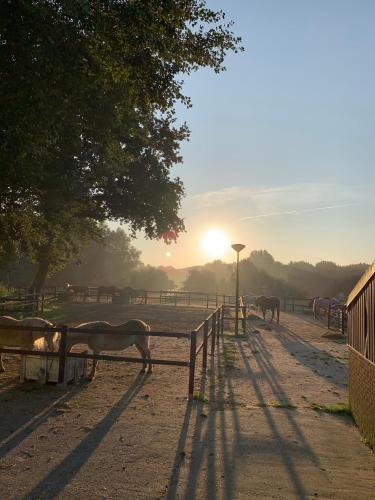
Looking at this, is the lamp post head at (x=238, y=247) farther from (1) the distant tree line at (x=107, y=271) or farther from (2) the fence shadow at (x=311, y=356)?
(1) the distant tree line at (x=107, y=271)

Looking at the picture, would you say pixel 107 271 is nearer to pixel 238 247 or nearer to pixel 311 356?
pixel 238 247

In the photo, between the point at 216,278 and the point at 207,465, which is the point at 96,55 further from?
the point at 216,278

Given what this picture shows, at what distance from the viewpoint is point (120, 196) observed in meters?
25.8

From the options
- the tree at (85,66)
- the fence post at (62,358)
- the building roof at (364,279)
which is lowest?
the fence post at (62,358)

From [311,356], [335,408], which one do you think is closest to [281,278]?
[311,356]

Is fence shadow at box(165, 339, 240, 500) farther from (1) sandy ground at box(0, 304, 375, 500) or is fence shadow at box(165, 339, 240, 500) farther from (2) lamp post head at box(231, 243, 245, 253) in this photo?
(2) lamp post head at box(231, 243, 245, 253)

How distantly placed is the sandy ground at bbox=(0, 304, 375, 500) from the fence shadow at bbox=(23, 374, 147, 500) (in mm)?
13

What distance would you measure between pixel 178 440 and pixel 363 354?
3.10m

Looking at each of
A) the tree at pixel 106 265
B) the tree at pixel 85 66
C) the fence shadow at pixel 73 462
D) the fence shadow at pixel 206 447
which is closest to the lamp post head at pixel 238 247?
the tree at pixel 85 66

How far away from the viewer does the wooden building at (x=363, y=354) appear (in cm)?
592

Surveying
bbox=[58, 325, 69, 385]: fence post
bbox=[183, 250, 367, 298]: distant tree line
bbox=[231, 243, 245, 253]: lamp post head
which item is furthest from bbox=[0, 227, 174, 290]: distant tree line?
bbox=[58, 325, 69, 385]: fence post

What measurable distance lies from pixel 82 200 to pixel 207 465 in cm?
1914

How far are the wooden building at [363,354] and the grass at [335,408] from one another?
0.17 metres

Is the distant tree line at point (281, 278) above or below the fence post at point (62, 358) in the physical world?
above
